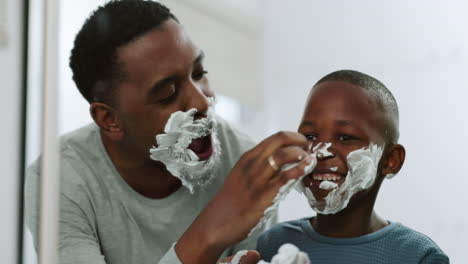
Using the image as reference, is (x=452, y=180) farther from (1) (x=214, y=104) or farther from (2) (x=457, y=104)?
(1) (x=214, y=104)

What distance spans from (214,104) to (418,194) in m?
0.35

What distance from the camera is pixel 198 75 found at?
2.82 ft

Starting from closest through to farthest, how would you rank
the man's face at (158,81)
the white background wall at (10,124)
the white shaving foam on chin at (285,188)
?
the white shaving foam on chin at (285,188) → the man's face at (158,81) → the white background wall at (10,124)

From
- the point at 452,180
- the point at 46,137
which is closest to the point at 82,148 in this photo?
the point at 46,137

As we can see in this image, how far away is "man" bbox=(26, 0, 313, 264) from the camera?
2.76 ft

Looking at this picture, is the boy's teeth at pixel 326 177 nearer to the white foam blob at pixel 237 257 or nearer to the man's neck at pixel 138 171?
the white foam blob at pixel 237 257

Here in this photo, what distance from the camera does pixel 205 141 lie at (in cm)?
86

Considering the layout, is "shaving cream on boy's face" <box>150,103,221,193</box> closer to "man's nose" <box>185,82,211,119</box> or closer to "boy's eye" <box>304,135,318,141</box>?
"man's nose" <box>185,82,211,119</box>

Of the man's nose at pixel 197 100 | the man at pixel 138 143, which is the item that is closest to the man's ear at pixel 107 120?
the man at pixel 138 143

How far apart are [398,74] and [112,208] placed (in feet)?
1.60

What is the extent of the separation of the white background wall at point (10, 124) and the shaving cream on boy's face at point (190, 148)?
0.89 ft

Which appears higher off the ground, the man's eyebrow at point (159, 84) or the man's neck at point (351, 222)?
the man's eyebrow at point (159, 84)

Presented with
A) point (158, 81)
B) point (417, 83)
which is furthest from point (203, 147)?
point (417, 83)

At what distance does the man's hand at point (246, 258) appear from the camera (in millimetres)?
751
